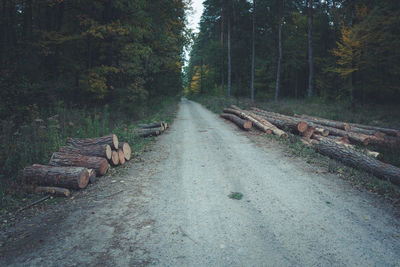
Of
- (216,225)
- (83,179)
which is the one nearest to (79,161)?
(83,179)

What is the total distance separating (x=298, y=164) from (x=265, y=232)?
3762 mm

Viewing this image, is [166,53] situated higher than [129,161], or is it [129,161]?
[166,53]

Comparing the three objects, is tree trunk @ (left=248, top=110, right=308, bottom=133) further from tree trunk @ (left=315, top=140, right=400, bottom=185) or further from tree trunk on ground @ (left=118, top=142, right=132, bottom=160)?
tree trunk on ground @ (left=118, top=142, right=132, bottom=160)

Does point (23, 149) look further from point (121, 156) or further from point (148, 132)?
point (148, 132)

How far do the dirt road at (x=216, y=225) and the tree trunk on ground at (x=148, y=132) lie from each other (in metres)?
4.36

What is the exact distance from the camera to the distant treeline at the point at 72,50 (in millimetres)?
9940

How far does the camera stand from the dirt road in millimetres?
2816

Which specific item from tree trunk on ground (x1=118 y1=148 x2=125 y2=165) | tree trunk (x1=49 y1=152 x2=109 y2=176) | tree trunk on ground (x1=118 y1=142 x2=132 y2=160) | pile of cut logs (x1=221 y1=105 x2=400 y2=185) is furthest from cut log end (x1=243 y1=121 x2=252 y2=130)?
tree trunk (x1=49 y1=152 x2=109 y2=176)

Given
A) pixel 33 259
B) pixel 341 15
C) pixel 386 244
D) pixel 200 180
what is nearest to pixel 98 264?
pixel 33 259

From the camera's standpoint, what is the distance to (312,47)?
26.7m

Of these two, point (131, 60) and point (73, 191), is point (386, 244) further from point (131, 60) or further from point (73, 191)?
point (131, 60)

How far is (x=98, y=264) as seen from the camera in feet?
8.84

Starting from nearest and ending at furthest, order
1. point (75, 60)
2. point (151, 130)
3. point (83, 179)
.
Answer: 1. point (83, 179)
2. point (151, 130)
3. point (75, 60)

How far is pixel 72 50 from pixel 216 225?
13.4 metres
